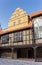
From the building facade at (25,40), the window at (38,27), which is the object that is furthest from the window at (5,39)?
the window at (38,27)

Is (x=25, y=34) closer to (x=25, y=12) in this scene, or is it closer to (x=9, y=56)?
(x=9, y=56)

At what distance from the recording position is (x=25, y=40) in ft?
75.2

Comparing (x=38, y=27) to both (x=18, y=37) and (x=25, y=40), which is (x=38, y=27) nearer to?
(x=25, y=40)

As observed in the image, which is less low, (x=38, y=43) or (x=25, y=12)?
(x=25, y=12)

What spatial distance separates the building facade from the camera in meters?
21.3

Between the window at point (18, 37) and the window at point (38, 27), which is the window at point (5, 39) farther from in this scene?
the window at point (38, 27)

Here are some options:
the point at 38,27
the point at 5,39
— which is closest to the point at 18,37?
the point at 5,39

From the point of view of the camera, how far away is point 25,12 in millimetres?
32062

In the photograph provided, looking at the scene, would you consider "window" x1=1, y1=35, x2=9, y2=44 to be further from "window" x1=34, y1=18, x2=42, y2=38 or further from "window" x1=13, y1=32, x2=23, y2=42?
"window" x1=34, y1=18, x2=42, y2=38

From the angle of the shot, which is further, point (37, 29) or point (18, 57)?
point (18, 57)

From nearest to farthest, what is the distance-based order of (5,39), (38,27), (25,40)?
(38,27)
(25,40)
(5,39)

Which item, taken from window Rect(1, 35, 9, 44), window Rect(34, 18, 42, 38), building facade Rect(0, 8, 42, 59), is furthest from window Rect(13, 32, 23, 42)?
window Rect(34, 18, 42, 38)

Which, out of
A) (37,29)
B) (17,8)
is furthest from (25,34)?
(17,8)

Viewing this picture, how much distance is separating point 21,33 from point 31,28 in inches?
84.9
